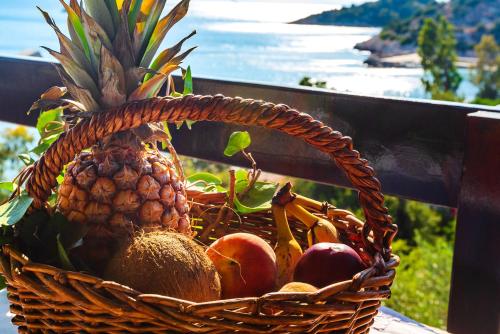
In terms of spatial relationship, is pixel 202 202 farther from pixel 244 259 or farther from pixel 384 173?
pixel 384 173

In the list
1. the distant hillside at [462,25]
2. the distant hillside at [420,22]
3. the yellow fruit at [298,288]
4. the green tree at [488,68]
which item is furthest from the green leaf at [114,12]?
the green tree at [488,68]

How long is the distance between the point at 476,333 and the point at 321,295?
2.98ft

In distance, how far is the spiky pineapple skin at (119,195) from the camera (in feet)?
3.18

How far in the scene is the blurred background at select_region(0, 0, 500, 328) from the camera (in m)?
2.19

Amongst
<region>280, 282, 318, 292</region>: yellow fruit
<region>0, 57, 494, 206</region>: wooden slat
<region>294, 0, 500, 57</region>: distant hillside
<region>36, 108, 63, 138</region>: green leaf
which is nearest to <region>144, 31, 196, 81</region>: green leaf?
<region>36, 108, 63, 138</region>: green leaf

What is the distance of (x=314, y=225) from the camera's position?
3.65 ft

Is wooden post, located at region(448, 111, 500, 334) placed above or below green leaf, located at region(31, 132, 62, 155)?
below

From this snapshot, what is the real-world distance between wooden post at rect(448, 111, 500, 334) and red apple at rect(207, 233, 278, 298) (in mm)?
621

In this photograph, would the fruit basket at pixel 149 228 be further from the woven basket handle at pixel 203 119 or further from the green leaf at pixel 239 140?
the green leaf at pixel 239 140

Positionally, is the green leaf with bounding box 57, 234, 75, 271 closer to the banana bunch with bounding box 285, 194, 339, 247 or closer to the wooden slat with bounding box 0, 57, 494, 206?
A: the banana bunch with bounding box 285, 194, 339, 247

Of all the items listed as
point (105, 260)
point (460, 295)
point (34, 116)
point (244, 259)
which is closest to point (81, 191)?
point (105, 260)

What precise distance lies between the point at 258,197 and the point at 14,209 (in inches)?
19.3

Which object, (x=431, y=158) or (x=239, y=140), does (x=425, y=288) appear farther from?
(x=239, y=140)

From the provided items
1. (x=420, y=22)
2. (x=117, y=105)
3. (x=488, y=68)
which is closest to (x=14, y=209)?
(x=117, y=105)
